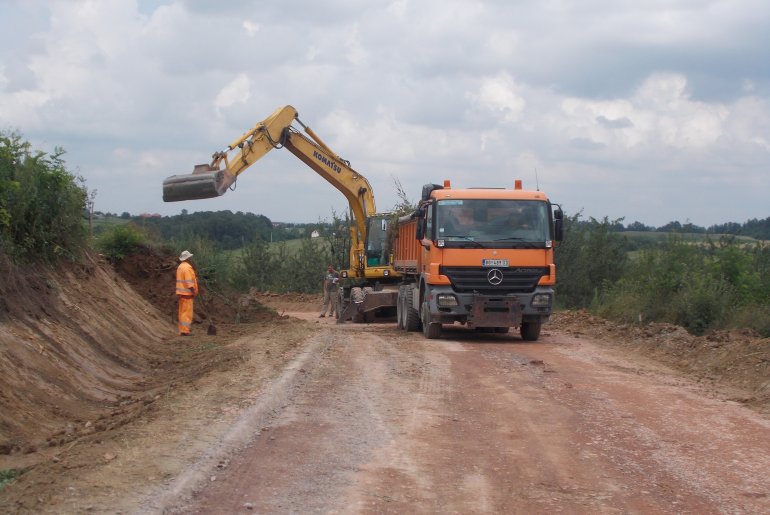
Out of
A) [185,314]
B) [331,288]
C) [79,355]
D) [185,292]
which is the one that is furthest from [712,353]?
[331,288]

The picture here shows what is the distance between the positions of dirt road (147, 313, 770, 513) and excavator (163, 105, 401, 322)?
32.5 feet

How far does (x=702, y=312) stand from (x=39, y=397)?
14.9 meters

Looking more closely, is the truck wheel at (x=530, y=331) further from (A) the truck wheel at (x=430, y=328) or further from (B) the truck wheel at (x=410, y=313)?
(B) the truck wheel at (x=410, y=313)

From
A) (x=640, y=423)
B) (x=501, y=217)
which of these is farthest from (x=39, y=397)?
(x=501, y=217)

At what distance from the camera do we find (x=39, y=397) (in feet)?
32.2

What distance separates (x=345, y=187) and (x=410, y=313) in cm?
644

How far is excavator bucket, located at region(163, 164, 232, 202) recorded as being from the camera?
19812 millimetres

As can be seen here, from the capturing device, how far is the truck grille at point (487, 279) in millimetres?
17344

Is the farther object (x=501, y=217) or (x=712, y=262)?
(x=712, y=262)

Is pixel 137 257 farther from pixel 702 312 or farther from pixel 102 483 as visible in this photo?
pixel 102 483

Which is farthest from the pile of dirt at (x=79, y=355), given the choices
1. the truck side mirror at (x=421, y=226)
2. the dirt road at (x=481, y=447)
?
the truck side mirror at (x=421, y=226)

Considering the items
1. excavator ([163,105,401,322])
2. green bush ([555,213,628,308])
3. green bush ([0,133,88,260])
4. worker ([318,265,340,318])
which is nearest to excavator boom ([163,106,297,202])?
excavator ([163,105,401,322])

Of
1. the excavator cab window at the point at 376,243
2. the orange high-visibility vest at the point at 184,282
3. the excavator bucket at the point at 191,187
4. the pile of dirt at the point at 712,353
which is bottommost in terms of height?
the pile of dirt at the point at 712,353

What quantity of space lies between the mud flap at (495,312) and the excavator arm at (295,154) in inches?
267
